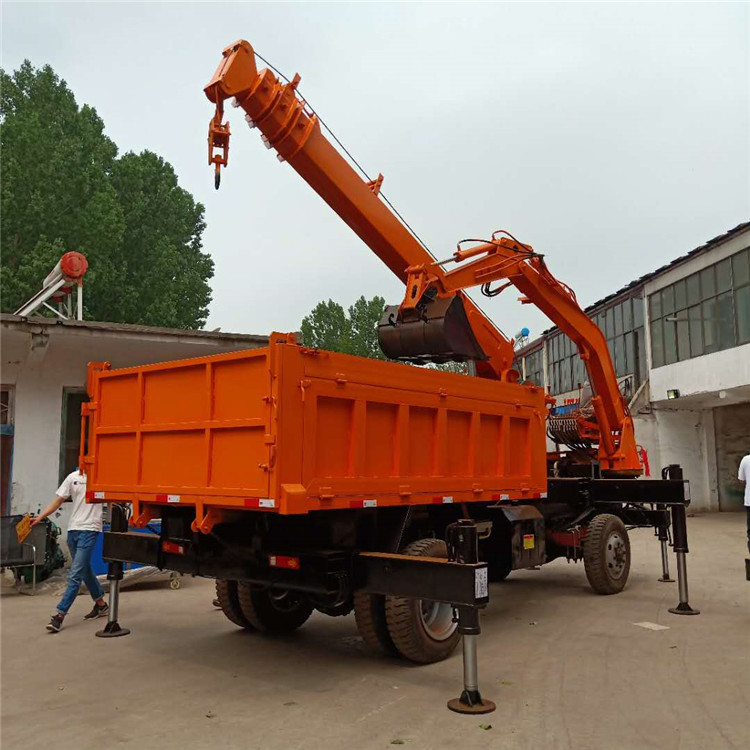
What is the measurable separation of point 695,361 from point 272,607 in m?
18.7

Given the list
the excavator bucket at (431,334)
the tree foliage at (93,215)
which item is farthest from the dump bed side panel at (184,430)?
the tree foliage at (93,215)

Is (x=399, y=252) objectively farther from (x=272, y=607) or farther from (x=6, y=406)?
(x=6, y=406)

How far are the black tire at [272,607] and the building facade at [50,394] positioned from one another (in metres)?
5.19

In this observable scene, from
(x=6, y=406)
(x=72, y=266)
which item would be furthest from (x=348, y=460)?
(x=72, y=266)

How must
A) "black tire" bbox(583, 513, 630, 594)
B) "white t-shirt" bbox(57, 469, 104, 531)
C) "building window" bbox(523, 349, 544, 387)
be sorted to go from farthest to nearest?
"building window" bbox(523, 349, 544, 387) < "black tire" bbox(583, 513, 630, 594) < "white t-shirt" bbox(57, 469, 104, 531)

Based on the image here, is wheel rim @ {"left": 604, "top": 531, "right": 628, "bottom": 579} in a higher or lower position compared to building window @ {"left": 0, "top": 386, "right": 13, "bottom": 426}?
lower

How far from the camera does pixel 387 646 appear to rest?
591cm

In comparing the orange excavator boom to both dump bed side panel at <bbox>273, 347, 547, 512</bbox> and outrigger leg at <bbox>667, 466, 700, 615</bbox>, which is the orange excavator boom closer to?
dump bed side panel at <bbox>273, 347, 547, 512</bbox>

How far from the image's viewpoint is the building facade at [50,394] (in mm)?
11031

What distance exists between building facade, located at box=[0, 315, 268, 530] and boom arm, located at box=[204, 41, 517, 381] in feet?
13.6

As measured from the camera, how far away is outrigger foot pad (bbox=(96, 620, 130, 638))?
23.5 ft

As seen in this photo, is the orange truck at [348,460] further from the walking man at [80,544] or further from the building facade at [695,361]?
the building facade at [695,361]

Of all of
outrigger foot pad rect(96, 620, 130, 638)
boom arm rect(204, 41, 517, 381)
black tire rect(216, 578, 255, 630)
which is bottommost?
outrigger foot pad rect(96, 620, 130, 638)

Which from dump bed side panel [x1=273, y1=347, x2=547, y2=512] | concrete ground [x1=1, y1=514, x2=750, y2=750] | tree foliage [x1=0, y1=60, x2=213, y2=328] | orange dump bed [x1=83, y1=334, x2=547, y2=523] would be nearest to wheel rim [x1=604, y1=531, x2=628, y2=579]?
concrete ground [x1=1, y1=514, x2=750, y2=750]
